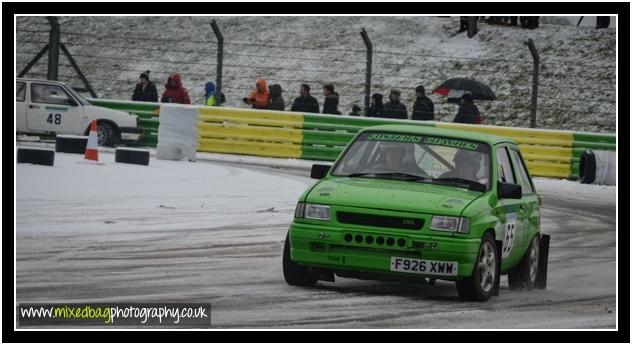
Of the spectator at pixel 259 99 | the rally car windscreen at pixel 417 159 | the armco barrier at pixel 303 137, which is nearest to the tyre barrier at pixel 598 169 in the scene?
the armco barrier at pixel 303 137

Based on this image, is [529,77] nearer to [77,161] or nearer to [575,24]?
[575,24]

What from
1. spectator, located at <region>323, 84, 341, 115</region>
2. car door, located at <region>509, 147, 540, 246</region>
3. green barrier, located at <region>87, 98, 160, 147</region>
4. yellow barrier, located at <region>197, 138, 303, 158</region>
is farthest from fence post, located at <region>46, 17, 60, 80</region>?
car door, located at <region>509, 147, 540, 246</region>

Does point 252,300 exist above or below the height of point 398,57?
below

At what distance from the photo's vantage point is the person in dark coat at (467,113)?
24734 mm

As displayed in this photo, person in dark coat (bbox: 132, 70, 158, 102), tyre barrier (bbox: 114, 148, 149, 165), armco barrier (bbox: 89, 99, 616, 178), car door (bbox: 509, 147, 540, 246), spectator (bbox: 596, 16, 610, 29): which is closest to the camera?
car door (bbox: 509, 147, 540, 246)

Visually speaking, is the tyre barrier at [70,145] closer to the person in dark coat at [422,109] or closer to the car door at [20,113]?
the car door at [20,113]

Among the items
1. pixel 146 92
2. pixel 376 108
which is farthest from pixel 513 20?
pixel 146 92

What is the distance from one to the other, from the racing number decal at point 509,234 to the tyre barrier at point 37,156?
370 inches

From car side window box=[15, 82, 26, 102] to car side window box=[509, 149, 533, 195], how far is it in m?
15.3

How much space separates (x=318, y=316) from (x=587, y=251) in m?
6.32

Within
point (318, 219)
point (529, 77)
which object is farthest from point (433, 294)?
point (529, 77)

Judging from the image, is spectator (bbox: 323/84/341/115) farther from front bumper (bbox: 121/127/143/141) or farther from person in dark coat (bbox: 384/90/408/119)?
front bumper (bbox: 121/127/143/141)

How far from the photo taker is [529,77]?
34594 millimetres

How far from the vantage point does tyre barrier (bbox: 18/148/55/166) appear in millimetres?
18594
